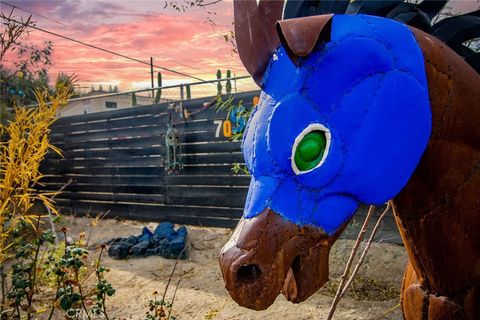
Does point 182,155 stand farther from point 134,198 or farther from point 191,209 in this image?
point 134,198

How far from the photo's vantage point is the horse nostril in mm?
909

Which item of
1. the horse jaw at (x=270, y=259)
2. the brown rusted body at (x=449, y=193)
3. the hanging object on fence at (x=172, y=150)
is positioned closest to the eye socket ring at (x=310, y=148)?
the horse jaw at (x=270, y=259)

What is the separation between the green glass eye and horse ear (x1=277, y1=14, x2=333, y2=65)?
171 millimetres

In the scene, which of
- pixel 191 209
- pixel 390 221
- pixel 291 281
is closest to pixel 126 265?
pixel 191 209

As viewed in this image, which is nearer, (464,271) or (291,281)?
(291,281)

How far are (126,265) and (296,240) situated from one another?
4873mm

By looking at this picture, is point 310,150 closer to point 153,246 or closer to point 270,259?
point 270,259

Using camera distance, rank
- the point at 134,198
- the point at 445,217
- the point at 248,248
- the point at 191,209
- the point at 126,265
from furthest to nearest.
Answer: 1. the point at 134,198
2. the point at 191,209
3. the point at 126,265
4. the point at 445,217
5. the point at 248,248

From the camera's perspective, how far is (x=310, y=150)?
95cm

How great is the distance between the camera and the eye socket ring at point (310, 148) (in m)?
0.95

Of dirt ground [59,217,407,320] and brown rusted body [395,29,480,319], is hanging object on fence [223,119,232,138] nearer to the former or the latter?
dirt ground [59,217,407,320]

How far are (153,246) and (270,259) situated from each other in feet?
17.2

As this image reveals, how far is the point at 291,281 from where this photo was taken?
971 millimetres

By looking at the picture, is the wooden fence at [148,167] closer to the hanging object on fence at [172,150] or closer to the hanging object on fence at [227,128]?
the hanging object on fence at [172,150]
